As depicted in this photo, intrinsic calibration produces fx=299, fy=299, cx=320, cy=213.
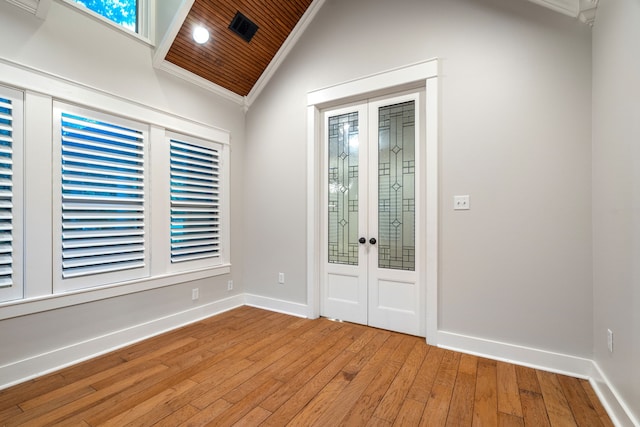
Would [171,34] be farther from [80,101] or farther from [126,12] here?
[80,101]

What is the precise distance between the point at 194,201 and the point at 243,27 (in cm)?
189

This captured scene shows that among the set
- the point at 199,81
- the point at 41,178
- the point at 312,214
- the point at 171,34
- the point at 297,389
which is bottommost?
the point at 297,389

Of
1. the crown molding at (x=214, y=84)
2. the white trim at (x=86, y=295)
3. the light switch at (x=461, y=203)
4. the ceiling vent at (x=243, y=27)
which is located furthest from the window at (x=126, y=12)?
the light switch at (x=461, y=203)

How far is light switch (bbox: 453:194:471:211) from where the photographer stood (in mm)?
2525

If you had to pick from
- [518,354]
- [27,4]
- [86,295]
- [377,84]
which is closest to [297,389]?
[518,354]

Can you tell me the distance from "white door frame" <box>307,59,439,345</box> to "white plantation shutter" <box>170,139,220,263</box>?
1.12 m

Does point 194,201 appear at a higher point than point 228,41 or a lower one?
lower

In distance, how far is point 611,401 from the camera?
174cm

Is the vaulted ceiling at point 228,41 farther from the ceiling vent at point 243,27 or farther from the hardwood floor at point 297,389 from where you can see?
the hardwood floor at point 297,389

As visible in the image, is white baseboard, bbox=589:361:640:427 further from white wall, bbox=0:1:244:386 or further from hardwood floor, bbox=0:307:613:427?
white wall, bbox=0:1:244:386

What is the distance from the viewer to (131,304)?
8.87 ft

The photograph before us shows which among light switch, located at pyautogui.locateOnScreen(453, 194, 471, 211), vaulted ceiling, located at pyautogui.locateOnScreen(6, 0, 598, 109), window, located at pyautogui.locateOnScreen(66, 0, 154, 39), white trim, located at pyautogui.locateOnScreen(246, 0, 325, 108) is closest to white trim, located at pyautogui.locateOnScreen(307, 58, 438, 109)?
white trim, located at pyautogui.locateOnScreen(246, 0, 325, 108)

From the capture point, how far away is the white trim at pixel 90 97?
2.06 metres

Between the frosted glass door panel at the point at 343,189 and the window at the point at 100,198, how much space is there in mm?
1865
